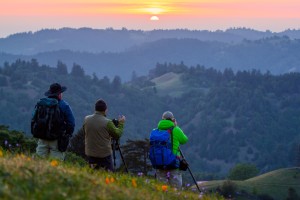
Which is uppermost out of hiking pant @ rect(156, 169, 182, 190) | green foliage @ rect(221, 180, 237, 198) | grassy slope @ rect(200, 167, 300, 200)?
hiking pant @ rect(156, 169, 182, 190)

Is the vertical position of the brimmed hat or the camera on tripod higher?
the brimmed hat

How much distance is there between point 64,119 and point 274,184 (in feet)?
472

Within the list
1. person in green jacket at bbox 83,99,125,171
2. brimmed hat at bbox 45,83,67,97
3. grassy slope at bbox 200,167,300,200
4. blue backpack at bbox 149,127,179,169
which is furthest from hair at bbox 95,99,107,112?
grassy slope at bbox 200,167,300,200

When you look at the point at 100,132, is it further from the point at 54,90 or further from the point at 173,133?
the point at 173,133

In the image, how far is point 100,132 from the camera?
13430 millimetres

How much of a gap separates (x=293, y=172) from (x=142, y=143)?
11933cm

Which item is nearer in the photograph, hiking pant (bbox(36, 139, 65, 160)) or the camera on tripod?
hiking pant (bbox(36, 139, 65, 160))

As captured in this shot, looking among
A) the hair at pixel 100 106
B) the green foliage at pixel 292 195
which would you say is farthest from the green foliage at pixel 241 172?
the hair at pixel 100 106

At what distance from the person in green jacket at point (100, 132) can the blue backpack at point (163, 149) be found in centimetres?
89

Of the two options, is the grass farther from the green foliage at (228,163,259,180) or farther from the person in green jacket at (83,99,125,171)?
the green foliage at (228,163,259,180)

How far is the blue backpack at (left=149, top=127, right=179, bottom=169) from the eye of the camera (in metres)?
13.7

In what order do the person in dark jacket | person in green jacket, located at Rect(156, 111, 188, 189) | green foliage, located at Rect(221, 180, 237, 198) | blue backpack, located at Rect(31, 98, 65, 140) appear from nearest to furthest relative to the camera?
blue backpack, located at Rect(31, 98, 65, 140)
the person in dark jacket
person in green jacket, located at Rect(156, 111, 188, 189)
green foliage, located at Rect(221, 180, 237, 198)

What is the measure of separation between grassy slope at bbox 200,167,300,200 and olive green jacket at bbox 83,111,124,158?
410 feet

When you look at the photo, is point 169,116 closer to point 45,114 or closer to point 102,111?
point 102,111
